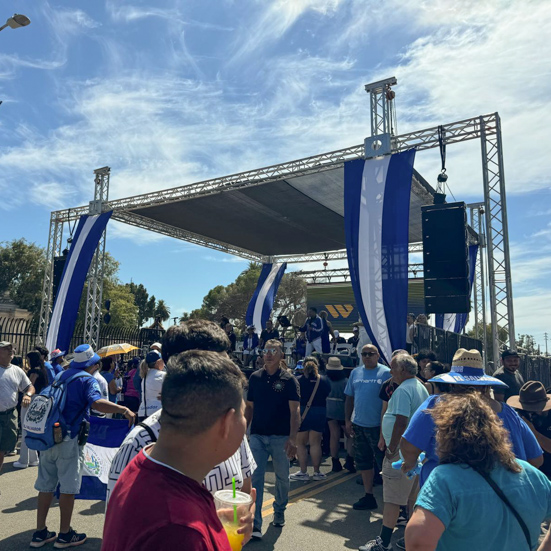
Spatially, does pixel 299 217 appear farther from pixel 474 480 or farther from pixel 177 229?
pixel 474 480

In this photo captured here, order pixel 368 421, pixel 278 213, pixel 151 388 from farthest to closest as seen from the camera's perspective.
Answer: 1. pixel 278 213
2. pixel 368 421
3. pixel 151 388

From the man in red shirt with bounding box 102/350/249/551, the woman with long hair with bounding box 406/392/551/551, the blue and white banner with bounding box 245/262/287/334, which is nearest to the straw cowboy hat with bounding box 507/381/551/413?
the woman with long hair with bounding box 406/392/551/551

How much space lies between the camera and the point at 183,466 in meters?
1.18

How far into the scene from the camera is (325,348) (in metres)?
13.0

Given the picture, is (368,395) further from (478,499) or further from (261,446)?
(478,499)

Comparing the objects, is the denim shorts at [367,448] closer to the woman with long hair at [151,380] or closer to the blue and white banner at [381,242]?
the woman with long hair at [151,380]

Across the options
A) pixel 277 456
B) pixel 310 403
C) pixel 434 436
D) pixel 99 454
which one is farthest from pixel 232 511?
pixel 310 403

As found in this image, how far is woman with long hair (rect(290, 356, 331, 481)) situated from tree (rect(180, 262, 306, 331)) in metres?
31.2

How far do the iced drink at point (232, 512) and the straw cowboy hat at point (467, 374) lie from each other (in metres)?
1.63

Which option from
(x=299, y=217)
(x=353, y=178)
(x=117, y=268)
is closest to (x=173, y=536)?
(x=353, y=178)

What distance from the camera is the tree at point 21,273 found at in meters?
36.0

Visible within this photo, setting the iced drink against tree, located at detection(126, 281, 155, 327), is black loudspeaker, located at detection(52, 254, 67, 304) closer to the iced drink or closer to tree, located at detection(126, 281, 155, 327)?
the iced drink

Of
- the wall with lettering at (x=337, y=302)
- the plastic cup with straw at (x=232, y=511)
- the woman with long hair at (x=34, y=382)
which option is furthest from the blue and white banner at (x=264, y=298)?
the plastic cup with straw at (x=232, y=511)

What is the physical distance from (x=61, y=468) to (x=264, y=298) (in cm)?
1591
